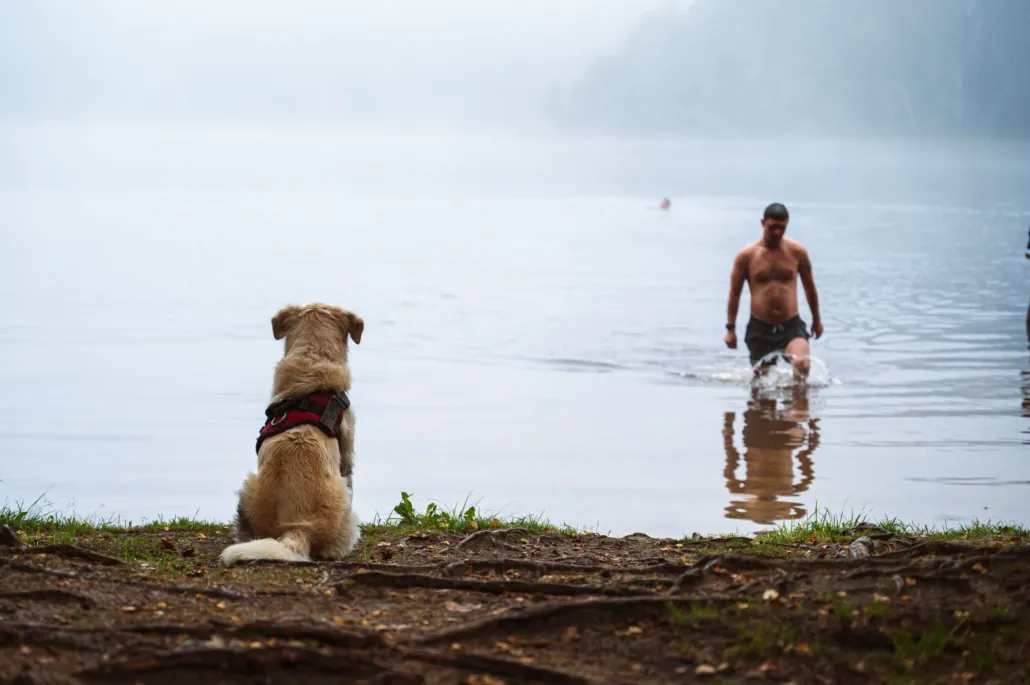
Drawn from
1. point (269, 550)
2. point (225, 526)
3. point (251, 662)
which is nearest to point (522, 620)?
point (251, 662)

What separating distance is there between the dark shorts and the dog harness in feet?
26.7

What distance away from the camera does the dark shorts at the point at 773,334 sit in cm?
1330

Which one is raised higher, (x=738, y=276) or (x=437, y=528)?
(x=738, y=276)

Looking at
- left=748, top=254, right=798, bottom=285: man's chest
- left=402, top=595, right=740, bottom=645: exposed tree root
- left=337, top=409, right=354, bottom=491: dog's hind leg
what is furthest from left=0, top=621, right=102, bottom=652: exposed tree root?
left=748, top=254, right=798, bottom=285: man's chest

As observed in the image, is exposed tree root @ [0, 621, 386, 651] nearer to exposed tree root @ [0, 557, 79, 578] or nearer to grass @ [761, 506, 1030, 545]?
exposed tree root @ [0, 557, 79, 578]

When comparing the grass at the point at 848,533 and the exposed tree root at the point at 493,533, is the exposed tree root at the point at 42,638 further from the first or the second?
the grass at the point at 848,533

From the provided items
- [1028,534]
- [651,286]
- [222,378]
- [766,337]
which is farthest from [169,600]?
[651,286]

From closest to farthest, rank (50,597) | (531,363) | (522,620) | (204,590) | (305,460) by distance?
1. (522,620)
2. (50,597)
3. (204,590)
4. (305,460)
5. (531,363)

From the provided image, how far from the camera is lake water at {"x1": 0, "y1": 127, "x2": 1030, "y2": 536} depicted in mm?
10062

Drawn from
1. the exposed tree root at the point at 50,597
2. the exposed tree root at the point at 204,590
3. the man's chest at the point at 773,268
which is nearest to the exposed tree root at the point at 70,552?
the exposed tree root at the point at 204,590

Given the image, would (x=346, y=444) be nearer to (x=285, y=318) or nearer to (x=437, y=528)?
(x=285, y=318)

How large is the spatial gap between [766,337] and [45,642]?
10475 mm

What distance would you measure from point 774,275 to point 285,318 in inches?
310

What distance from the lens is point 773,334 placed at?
13.5 metres
